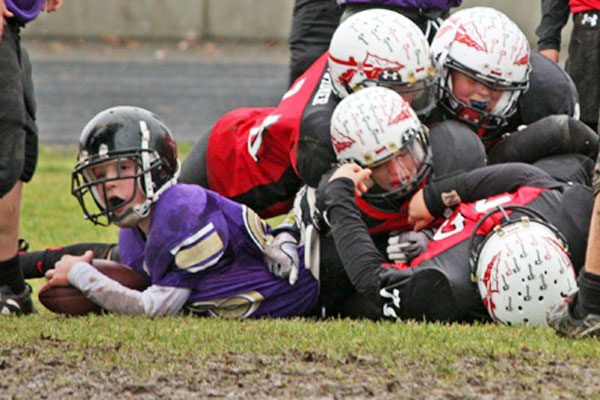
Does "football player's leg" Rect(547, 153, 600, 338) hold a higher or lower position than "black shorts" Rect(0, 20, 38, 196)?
lower

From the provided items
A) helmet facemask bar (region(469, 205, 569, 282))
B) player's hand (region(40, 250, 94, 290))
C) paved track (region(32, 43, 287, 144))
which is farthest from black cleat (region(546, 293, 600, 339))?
paved track (region(32, 43, 287, 144))

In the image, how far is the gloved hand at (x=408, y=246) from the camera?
6.66m

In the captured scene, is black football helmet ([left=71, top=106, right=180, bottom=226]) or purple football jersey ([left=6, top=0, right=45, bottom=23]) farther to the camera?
black football helmet ([left=71, top=106, right=180, bottom=226])

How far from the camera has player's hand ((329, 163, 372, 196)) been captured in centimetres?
653

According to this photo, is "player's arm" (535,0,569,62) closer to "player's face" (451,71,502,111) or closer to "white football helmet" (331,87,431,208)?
"player's face" (451,71,502,111)

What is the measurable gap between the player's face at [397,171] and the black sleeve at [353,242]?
216 millimetres

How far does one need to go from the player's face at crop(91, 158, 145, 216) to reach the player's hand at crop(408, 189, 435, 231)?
1231mm

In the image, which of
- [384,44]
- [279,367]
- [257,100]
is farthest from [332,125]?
[257,100]

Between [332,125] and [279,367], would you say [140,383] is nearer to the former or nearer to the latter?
[279,367]

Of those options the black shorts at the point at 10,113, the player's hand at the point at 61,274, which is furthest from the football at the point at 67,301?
the black shorts at the point at 10,113

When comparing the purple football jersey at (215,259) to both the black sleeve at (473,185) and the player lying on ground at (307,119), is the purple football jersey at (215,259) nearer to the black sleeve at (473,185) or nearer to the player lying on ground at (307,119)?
the player lying on ground at (307,119)

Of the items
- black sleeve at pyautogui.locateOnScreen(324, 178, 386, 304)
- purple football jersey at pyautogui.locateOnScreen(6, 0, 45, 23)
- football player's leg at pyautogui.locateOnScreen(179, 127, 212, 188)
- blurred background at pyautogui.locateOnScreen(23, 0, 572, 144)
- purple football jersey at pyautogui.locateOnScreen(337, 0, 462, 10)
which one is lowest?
blurred background at pyautogui.locateOnScreen(23, 0, 572, 144)

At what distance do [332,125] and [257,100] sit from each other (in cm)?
1184

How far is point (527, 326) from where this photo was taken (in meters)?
6.12
